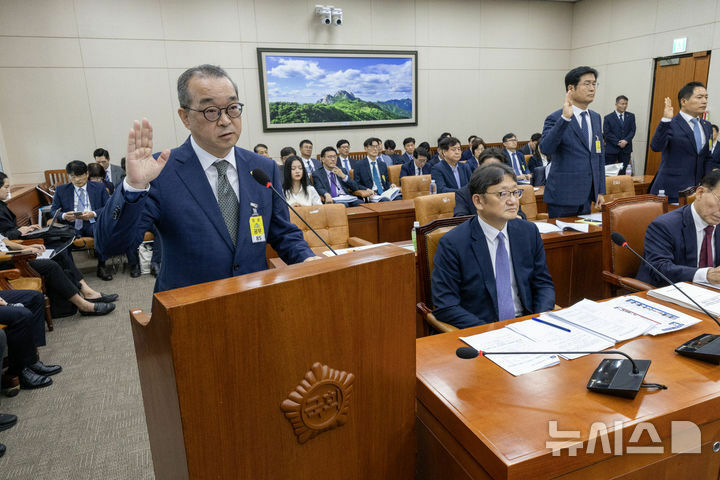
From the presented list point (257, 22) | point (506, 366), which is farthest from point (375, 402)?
point (257, 22)

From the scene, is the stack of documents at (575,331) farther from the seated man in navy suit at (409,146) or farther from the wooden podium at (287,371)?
the seated man in navy suit at (409,146)

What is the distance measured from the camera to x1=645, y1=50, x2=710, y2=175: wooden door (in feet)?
23.4

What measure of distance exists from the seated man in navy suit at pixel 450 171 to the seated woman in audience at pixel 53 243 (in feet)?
11.4

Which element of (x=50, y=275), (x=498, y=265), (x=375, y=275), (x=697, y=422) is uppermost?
(x=375, y=275)

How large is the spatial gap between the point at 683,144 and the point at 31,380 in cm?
538

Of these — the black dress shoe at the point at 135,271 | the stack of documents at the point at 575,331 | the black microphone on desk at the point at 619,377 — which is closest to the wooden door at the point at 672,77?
the stack of documents at the point at 575,331

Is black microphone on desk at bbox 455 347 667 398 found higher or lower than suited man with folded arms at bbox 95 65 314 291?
lower

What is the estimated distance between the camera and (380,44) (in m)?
8.15

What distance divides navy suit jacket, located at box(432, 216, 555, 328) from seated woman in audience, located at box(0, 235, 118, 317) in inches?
128

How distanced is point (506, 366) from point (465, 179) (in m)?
3.96

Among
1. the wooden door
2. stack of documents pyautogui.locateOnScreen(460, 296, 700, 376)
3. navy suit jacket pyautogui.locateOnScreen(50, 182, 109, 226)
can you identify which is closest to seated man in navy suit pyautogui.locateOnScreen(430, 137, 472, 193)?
stack of documents pyautogui.locateOnScreen(460, 296, 700, 376)

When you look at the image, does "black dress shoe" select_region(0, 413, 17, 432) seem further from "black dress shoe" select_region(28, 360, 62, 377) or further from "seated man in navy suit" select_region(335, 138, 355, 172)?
"seated man in navy suit" select_region(335, 138, 355, 172)

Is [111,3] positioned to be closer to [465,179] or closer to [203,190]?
[465,179]

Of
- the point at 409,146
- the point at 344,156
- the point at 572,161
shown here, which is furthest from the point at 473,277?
the point at 409,146
